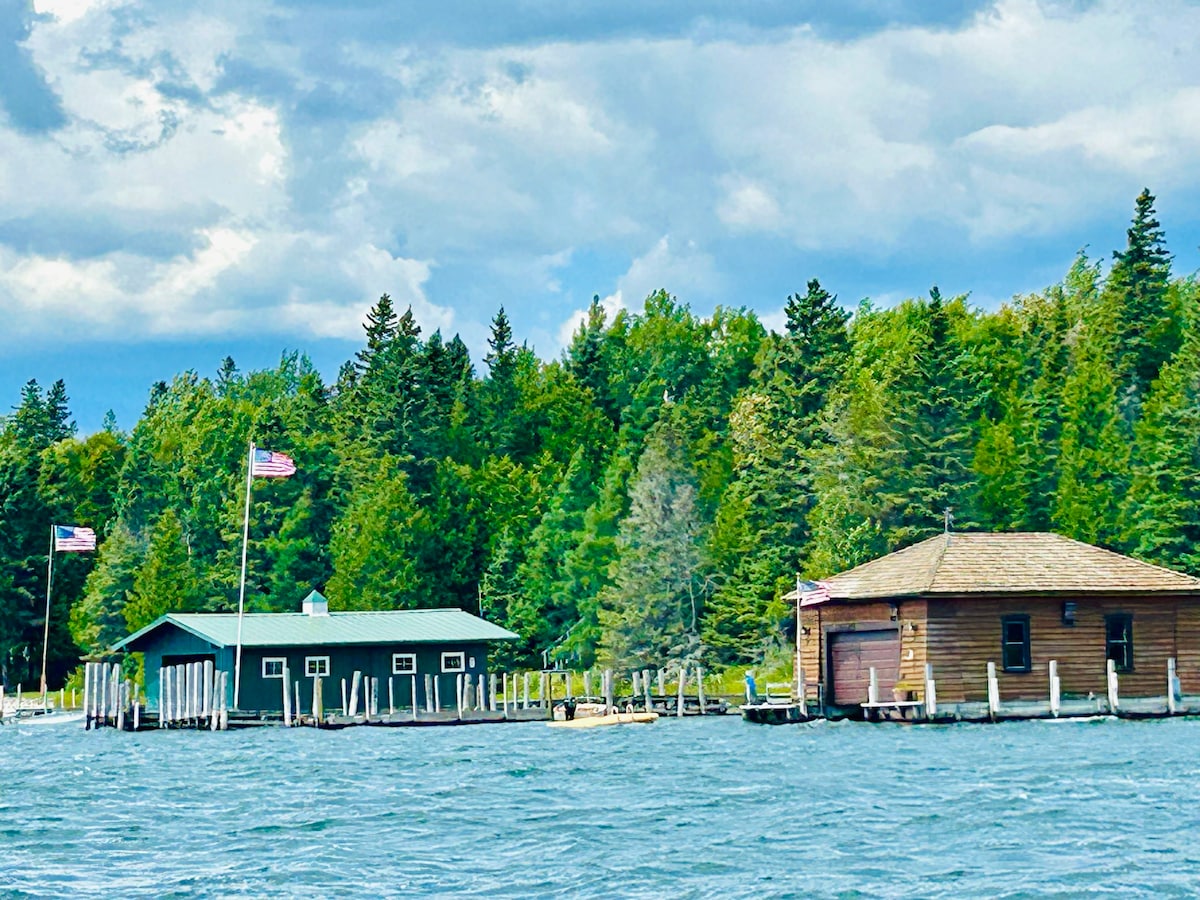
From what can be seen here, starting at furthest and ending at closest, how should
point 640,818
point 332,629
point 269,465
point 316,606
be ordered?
point 316,606 < point 332,629 < point 269,465 < point 640,818

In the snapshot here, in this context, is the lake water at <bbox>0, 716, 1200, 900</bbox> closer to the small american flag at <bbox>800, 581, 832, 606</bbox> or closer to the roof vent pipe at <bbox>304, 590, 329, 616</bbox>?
the small american flag at <bbox>800, 581, 832, 606</bbox>

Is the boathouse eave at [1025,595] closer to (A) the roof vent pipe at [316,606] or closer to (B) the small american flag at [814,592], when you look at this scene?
(B) the small american flag at [814,592]

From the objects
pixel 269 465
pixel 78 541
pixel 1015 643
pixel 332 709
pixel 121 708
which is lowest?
pixel 332 709

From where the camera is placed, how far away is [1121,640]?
50.1 meters

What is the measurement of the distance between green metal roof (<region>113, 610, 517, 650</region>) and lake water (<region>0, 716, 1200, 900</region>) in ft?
56.3

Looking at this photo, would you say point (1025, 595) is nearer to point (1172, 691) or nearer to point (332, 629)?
point (1172, 691)

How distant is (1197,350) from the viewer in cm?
7194

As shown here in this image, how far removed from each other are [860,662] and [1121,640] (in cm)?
737

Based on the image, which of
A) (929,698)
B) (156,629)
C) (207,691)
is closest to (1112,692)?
(929,698)

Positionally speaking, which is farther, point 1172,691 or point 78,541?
point 78,541

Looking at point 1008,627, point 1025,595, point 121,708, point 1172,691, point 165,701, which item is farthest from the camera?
point 121,708

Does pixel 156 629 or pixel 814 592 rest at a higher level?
pixel 814 592

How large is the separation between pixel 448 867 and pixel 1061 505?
2116 inches

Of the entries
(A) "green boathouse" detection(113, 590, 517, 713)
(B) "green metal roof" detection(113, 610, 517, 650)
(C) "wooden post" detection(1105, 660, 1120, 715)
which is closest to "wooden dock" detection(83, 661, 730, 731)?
(A) "green boathouse" detection(113, 590, 517, 713)
